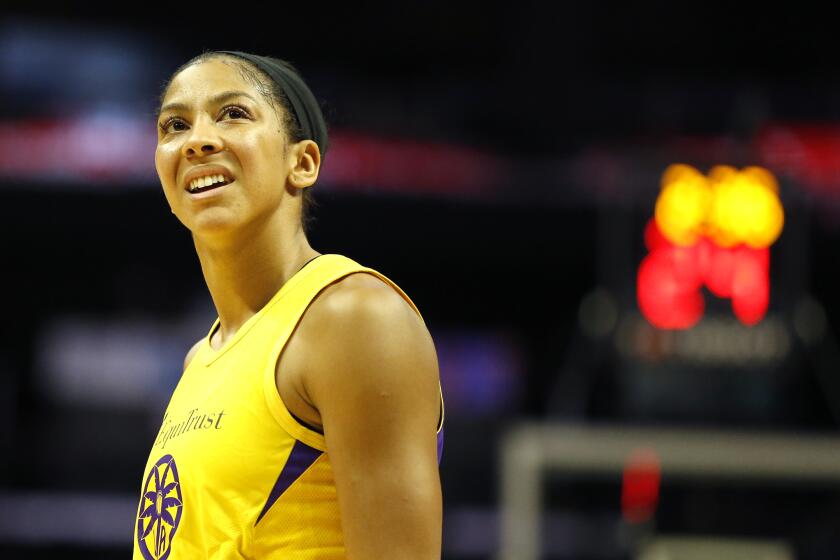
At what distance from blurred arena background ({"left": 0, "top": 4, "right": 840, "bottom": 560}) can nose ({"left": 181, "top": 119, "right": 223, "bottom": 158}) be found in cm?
294

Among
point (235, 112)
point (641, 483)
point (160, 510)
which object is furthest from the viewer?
point (641, 483)

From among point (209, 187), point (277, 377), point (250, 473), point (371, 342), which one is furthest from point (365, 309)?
point (209, 187)

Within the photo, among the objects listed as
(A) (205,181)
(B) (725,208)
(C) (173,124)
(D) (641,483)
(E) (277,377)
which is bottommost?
(D) (641,483)

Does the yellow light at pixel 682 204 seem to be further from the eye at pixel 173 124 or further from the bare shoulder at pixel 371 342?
the bare shoulder at pixel 371 342

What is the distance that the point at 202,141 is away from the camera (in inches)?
66.3

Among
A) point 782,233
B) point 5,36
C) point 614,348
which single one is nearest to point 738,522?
point 614,348

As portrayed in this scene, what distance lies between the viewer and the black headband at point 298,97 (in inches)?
70.4

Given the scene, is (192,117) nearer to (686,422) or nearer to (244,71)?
(244,71)

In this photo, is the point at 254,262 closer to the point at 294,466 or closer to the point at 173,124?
the point at 173,124

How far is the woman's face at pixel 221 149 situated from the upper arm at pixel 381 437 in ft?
1.12

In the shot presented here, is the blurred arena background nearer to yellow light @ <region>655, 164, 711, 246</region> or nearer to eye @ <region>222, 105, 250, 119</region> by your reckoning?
yellow light @ <region>655, 164, 711, 246</region>

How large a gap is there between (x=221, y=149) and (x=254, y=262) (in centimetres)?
17

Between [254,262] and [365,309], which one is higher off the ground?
[254,262]

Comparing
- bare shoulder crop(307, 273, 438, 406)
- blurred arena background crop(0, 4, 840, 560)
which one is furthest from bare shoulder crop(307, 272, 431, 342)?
blurred arena background crop(0, 4, 840, 560)
